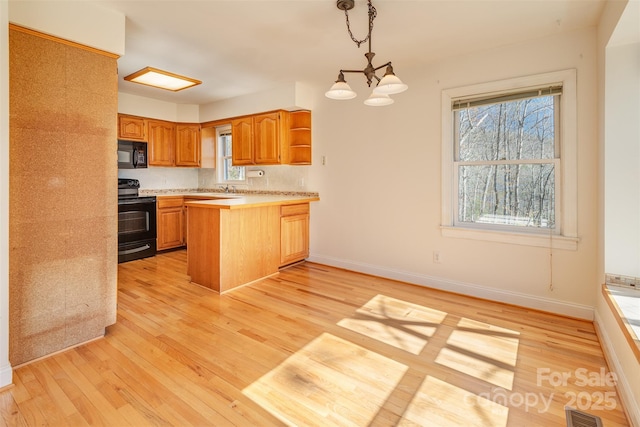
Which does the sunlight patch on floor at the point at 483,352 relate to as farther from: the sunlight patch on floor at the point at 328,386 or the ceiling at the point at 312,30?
the ceiling at the point at 312,30

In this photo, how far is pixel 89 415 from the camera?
5.07ft

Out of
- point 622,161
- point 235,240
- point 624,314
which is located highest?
point 622,161

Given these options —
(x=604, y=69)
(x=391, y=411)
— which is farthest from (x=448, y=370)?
(x=604, y=69)

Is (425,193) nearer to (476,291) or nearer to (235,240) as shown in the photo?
(476,291)

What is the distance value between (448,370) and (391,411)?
1.86 feet

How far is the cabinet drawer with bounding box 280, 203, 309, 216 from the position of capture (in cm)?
414

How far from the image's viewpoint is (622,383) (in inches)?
68.4

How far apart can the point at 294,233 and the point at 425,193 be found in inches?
71.6

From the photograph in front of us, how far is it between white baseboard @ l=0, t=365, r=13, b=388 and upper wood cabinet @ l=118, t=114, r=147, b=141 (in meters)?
3.90

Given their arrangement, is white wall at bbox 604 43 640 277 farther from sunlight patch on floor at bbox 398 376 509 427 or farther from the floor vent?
sunlight patch on floor at bbox 398 376 509 427

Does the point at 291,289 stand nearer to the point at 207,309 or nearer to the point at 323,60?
the point at 207,309

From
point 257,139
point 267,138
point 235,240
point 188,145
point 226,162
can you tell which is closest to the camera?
point 235,240

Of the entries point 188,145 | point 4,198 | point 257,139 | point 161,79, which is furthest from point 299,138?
point 4,198

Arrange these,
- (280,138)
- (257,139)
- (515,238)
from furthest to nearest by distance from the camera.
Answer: (257,139) < (280,138) < (515,238)
